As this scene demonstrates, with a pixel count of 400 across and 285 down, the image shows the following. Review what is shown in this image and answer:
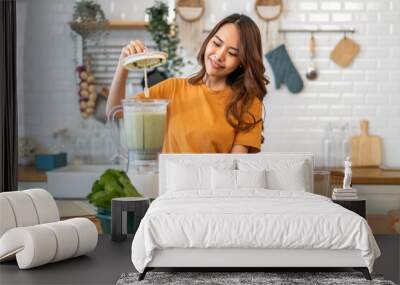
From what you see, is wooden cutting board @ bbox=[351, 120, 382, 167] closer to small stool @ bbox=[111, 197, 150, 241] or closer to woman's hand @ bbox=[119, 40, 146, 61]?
small stool @ bbox=[111, 197, 150, 241]

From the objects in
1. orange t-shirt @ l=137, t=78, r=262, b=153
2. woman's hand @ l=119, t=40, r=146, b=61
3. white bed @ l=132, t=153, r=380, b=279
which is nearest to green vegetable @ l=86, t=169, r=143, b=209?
orange t-shirt @ l=137, t=78, r=262, b=153

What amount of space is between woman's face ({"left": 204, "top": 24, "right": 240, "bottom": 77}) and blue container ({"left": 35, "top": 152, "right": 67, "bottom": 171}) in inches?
105

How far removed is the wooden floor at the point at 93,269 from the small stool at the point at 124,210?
0.58 ft

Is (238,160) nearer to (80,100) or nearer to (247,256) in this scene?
(247,256)

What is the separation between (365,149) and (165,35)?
2.36 meters

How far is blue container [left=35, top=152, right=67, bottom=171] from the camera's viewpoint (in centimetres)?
817

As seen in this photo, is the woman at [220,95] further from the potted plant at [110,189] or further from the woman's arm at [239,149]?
the potted plant at [110,189]

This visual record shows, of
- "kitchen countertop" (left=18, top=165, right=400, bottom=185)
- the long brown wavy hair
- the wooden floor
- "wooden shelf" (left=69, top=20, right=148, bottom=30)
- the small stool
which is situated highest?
"wooden shelf" (left=69, top=20, right=148, bottom=30)

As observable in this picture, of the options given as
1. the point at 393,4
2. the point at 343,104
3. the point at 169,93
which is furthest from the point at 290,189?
the point at 393,4

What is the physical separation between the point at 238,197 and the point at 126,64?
1.30 metres

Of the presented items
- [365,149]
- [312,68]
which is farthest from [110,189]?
[365,149]

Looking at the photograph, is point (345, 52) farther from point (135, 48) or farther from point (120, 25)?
point (135, 48)

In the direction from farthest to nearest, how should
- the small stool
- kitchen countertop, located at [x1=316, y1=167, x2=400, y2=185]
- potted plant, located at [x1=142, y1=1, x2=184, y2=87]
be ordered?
1. potted plant, located at [x1=142, y1=1, x2=184, y2=87]
2. kitchen countertop, located at [x1=316, y1=167, x2=400, y2=185]
3. the small stool

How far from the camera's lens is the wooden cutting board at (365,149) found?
26.7ft
